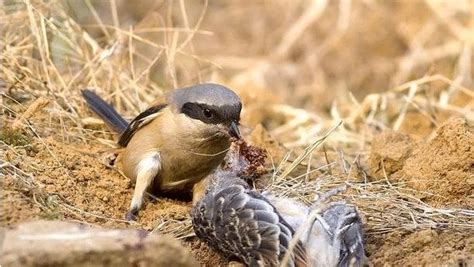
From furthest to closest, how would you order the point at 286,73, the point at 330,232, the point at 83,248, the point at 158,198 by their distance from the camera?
the point at 286,73 → the point at 158,198 → the point at 330,232 → the point at 83,248

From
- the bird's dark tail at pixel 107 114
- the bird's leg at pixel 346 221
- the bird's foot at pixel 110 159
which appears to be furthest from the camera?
the bird's dark tail at pixel 107 114

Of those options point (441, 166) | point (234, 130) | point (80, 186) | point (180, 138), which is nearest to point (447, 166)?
point (441, 166)

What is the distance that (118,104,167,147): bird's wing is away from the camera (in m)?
5.55

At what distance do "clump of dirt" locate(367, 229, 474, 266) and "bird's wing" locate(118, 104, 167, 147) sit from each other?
5.31ft

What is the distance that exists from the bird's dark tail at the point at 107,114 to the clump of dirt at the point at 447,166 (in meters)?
1.88

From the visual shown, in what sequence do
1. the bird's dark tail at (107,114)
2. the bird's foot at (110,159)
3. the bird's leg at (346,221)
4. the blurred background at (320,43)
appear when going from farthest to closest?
1. the blurred background at (320,43)
2. the bird's dark tail at (107,114)
3. the bird's foot at (110,159)
4. the bird's leg at (346,221)

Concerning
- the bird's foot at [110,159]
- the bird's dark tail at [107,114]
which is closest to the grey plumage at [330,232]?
the bird's foot at [110,159]

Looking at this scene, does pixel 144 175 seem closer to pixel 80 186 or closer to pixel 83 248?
pixel 80 186

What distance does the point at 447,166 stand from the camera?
205 inches

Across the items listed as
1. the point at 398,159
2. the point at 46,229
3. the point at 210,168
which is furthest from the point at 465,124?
the point at 46,229

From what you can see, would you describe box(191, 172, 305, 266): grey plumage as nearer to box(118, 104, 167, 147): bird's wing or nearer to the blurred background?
box(118, 104, 167, 147): bird's wing

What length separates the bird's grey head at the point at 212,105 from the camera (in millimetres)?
5105

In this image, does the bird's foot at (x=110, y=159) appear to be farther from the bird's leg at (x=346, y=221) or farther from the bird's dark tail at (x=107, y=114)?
the bird's leg at (x=346, y=221)

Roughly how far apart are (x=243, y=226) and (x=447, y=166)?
156 centimetres
